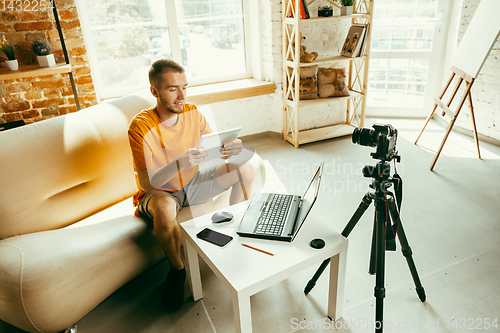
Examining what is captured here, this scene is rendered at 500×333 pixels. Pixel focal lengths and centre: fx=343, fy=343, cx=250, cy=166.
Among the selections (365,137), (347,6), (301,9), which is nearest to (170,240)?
(365,137)

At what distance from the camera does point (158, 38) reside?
3404 millimetres

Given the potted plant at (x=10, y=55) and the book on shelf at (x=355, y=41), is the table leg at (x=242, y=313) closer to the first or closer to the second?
the potted plant at (x=10, y=55)

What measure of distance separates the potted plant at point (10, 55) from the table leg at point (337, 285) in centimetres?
242

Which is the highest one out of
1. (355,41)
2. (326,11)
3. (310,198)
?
(326,11)

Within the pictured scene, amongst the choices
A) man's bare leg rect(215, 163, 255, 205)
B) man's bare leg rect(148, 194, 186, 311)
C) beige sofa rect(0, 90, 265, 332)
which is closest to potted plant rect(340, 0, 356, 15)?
beige sofa rect(0, 90, 265, 332)

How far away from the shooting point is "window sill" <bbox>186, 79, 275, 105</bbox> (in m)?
3.39

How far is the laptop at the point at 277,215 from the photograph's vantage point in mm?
1377

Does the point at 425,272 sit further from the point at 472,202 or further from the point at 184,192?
the point at 184,192

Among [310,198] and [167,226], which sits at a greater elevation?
[310,198]

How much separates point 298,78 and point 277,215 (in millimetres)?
2088

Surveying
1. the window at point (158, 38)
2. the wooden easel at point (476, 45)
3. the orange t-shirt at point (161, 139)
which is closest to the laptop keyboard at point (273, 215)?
the orange t-shirt at point (161, 139)

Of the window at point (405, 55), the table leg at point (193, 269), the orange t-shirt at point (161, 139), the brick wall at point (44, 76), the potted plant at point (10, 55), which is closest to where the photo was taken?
the table leg at point (193, 269)

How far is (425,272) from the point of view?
182cm

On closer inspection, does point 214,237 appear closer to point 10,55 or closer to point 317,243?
point 317,243
